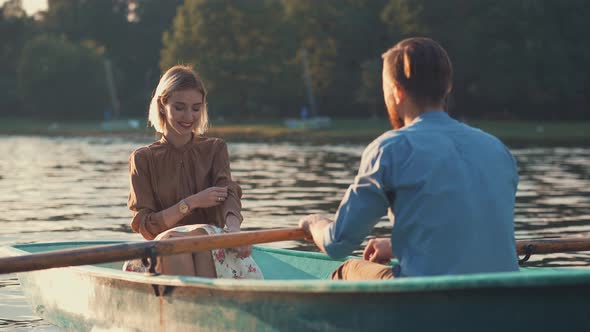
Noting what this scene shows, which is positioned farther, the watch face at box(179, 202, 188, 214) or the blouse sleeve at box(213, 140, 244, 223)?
the blouse sleeve at box(213, 140, 244, 223)

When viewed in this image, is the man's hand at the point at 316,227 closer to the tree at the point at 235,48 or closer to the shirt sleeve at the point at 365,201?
the shirt sleeve at the point at 365,201

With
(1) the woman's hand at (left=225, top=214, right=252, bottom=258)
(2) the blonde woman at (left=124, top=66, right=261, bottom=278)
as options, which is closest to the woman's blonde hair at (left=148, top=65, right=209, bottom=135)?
(2) the blonde woman at (left=124, top=66, right=261, bottom=278)

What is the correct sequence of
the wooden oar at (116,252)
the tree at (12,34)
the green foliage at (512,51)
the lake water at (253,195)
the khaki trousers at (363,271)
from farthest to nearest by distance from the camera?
the tree at (12,34), the green foliage at (512,51), the lake water at (253,195), the wooden oar at (116,252), the khaki trousers at (363,271)

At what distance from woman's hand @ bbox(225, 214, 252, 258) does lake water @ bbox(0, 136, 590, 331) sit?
1528 mm

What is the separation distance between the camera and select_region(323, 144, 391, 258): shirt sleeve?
13.5 feet

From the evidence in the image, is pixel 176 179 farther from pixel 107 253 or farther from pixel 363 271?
pixel 363 271

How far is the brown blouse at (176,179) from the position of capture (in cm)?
604

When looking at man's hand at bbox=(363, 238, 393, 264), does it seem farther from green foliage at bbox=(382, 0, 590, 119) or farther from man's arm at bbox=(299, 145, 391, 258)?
green foliage at bbox=(382, 0, 590, 119)

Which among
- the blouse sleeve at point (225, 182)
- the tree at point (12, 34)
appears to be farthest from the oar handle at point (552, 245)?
the tree at point (12, 34)

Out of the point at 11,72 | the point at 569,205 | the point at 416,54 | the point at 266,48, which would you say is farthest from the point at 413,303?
the point at 11,72

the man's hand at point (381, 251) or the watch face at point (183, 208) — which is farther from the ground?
the watch face at point (183, 208)

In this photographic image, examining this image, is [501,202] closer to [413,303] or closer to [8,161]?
[413,303]

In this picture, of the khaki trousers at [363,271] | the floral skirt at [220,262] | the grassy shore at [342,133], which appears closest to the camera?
the khaki trousers at [363,271]

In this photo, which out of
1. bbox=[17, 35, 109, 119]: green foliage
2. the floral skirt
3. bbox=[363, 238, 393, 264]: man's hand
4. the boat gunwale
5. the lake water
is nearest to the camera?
the boat gunwale
